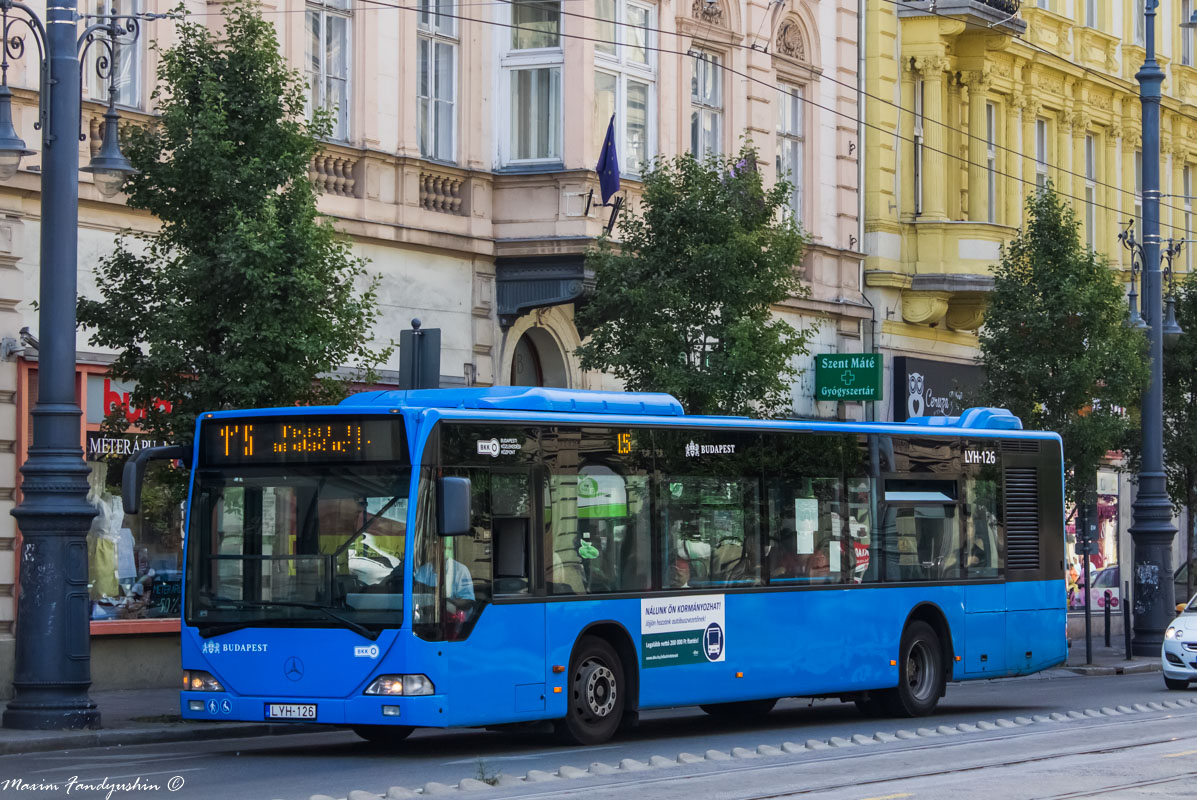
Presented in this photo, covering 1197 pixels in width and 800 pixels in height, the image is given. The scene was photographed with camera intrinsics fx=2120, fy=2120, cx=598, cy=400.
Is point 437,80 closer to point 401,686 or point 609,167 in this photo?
point 609,167

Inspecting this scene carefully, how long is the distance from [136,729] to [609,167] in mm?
11262

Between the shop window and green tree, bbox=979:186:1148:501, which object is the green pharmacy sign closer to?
green tree, bbox=979:186:1148:501

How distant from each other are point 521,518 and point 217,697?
8.47 ft

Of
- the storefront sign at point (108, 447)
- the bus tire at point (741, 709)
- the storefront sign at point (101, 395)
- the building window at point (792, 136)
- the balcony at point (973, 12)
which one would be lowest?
the bus tire at point (741, 709)

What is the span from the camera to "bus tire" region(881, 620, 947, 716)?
1988 cm

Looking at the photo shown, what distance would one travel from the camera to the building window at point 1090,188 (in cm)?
4175

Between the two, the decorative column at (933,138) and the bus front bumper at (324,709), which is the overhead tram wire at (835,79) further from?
the bus front bumper at (324,709)

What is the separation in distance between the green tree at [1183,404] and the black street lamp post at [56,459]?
70.1ft

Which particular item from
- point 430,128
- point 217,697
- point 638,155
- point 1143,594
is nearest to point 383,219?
point 430,128

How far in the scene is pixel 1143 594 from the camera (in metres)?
31.3

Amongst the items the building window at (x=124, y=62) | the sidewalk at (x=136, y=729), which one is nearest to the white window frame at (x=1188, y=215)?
the building window at (x=124, y=62)

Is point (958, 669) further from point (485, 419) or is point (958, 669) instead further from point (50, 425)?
point (50, 425)

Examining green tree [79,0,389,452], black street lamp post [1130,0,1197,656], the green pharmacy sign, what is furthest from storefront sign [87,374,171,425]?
black street lamp post [1130,0,1197,656]

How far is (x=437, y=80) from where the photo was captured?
2686 cm
